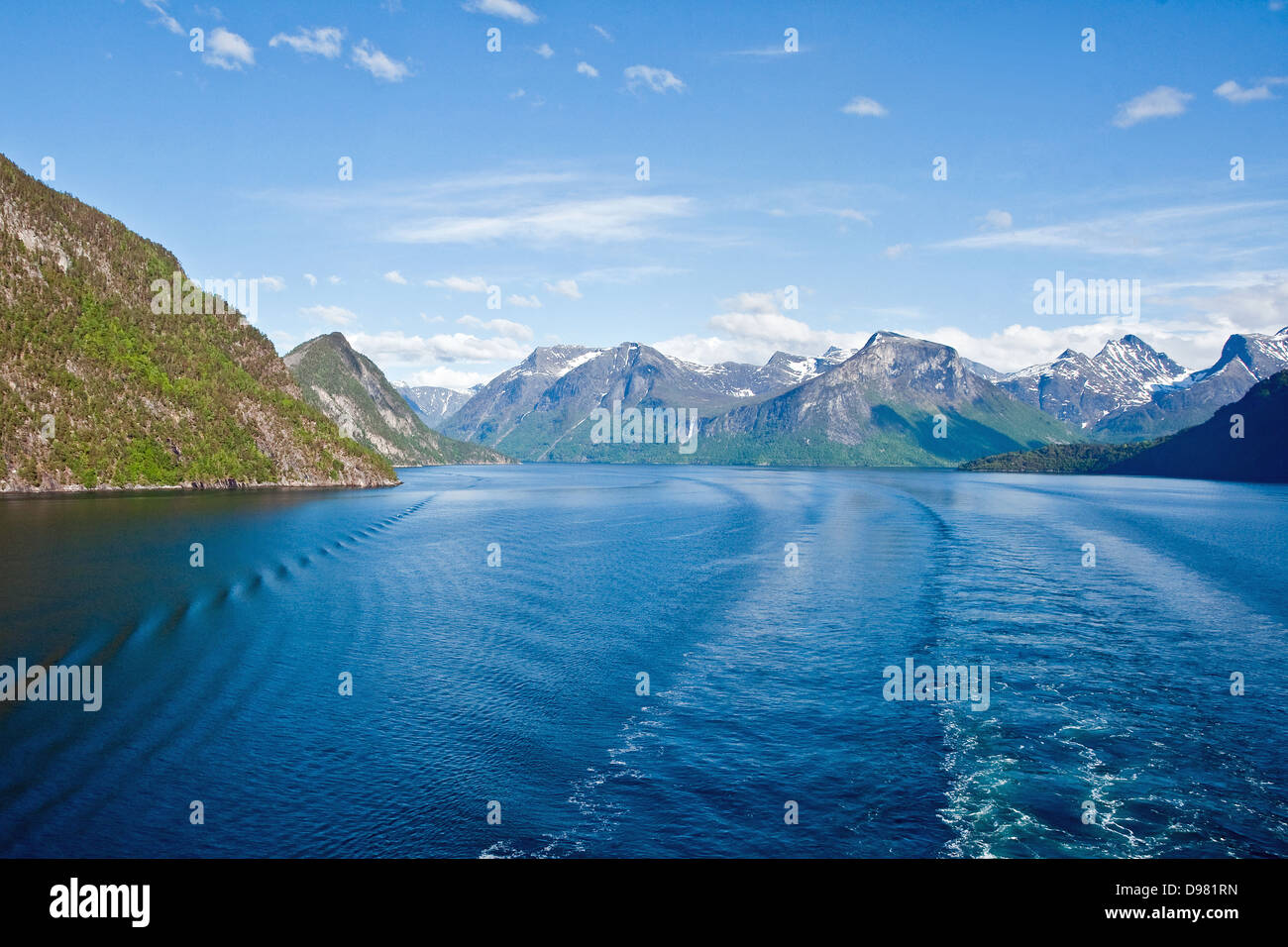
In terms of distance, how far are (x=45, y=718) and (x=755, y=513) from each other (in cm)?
11125

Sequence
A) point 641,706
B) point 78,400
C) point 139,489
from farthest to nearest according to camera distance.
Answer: point 78,400 < point 139,489 < point 641,706

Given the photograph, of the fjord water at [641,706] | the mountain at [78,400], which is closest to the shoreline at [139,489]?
the mountain at [78,400]

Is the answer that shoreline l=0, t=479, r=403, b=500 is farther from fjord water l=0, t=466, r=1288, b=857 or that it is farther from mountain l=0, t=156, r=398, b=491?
fjord water l=0, t=466, r=1288, b=857

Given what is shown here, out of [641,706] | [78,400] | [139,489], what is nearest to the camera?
[641,706]

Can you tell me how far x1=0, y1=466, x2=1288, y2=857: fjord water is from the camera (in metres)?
24.8

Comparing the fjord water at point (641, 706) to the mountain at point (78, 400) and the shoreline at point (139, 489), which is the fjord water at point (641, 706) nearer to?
the shoreline at point (139, 489)

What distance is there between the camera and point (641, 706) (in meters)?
36.5

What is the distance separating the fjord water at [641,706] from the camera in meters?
24.8

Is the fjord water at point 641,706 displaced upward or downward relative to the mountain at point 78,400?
downward

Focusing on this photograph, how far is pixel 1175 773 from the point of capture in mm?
28484

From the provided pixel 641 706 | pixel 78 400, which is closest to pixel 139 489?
pixel 78 400

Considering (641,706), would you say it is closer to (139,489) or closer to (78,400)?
(139,489)
